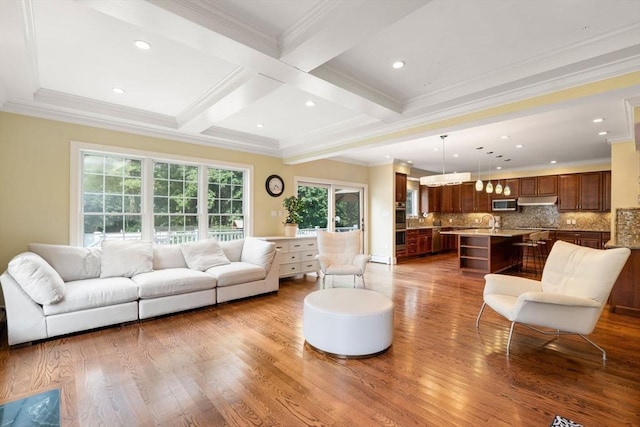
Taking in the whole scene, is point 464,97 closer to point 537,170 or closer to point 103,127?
point 103,127

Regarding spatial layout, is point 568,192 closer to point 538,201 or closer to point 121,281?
point 538,201

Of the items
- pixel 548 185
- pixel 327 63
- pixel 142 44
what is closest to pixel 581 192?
pixel 548 185

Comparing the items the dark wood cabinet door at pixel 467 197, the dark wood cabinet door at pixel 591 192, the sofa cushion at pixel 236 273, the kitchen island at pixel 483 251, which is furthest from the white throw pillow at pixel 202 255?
the dark wood cabinet door at pixel 591 192

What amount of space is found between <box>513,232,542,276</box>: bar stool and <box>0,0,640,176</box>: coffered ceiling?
2.40m

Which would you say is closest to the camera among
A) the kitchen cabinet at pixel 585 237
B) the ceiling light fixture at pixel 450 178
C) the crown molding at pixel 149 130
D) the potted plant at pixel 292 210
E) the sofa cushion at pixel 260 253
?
the crown molding at pixel 149 130

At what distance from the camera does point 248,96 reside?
3197 mm

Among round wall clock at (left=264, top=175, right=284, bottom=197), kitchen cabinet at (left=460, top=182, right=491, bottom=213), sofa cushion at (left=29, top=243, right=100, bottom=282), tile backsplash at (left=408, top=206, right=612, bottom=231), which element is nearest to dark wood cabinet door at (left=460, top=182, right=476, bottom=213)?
kitchen cabinet at (left=460, top=182, right=491, bottom=213)

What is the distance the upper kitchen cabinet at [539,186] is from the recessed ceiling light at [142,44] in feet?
30.5

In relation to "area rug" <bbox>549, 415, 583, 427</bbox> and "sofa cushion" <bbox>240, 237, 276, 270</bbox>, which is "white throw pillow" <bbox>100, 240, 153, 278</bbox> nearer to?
"sofa cushion" <bbox>240, 237, 276, 270</bbox>

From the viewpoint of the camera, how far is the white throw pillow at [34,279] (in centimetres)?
280

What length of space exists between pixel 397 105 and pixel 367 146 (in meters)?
1.11

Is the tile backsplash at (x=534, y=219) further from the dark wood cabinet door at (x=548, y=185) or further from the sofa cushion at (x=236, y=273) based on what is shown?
the sofa cushion at (x=236, y=273)

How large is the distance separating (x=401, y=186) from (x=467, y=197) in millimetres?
2966

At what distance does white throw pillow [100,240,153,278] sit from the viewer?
3.71 meters
